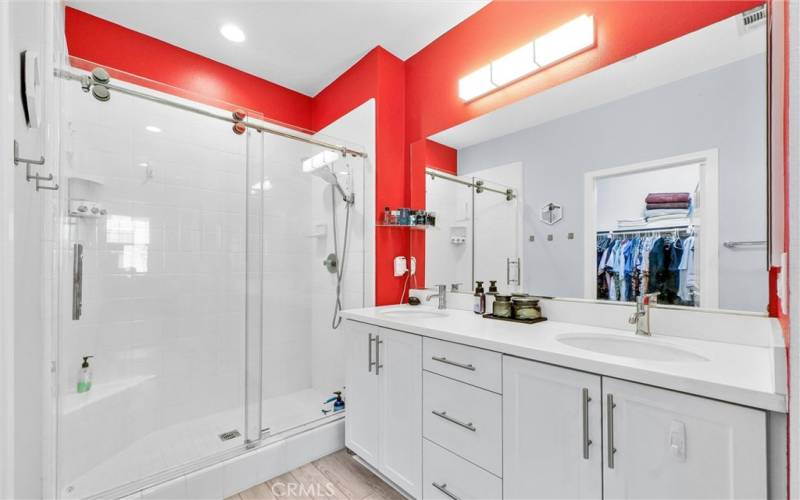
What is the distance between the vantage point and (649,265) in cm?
135

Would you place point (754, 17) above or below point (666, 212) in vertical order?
above

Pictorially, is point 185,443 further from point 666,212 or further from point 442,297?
point 666,212

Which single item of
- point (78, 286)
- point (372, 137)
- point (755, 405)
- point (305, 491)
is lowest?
point (305, 491)

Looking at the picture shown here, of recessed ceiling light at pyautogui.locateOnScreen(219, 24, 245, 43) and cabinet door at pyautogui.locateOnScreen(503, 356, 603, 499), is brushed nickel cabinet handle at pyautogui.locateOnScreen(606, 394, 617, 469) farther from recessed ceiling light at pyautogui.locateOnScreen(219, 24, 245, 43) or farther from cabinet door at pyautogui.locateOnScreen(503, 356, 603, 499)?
recessed ceiling light at pyautogui.locateOnScreen(219, 24, 245, 43)

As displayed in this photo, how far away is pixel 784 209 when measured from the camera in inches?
30.1

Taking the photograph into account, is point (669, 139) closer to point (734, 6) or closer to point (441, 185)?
point (734, 6)

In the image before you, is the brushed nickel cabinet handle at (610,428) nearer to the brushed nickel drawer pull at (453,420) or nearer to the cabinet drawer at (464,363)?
the cabinet drawer at (464,363)

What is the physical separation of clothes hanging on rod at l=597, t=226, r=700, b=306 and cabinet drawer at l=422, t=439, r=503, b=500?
35.7 inches

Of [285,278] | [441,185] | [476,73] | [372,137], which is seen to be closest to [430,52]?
[476,73]

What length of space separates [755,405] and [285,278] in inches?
98.3

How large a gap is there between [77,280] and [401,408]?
6.49 feet

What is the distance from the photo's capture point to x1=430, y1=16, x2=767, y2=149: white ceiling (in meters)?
1.19

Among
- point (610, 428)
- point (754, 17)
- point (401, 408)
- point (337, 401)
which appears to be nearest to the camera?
point (610, 428)

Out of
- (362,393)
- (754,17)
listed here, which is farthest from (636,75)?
(362,393)
